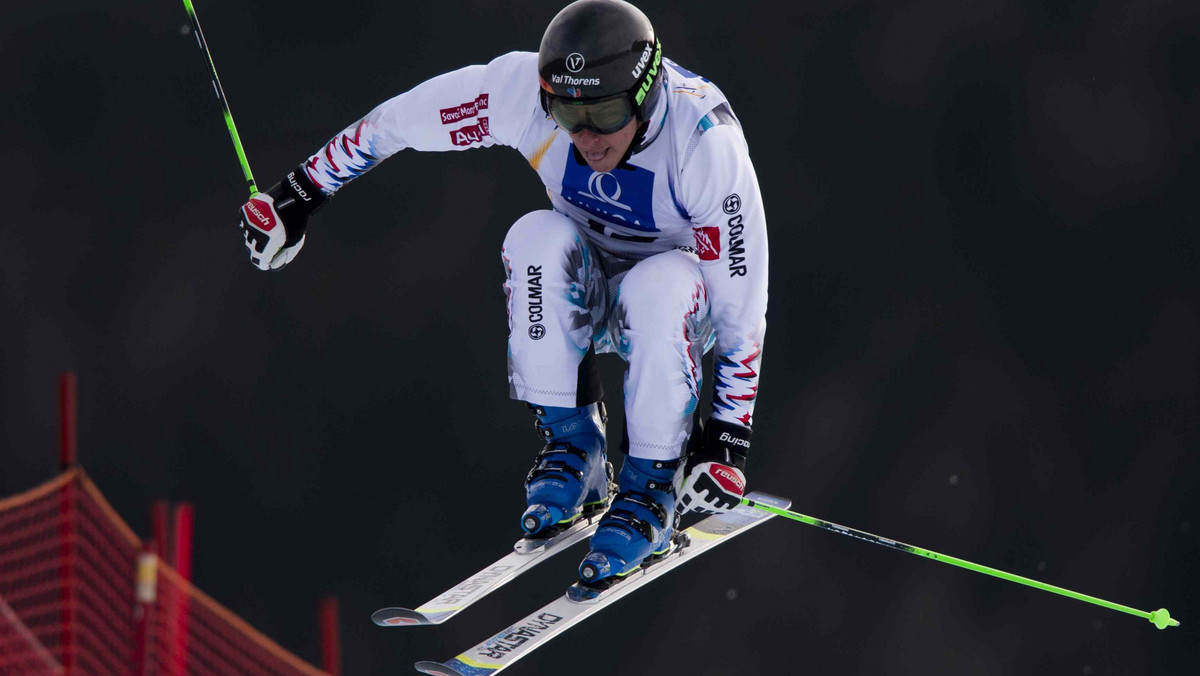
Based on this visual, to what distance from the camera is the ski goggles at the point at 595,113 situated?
11.6 feet

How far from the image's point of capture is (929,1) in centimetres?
573

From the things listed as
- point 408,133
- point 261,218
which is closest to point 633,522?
point 408,133

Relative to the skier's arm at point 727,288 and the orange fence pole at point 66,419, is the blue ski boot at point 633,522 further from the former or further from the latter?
the orange fence pole at point 66,419

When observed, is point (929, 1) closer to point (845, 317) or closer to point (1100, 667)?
point (845, 317)

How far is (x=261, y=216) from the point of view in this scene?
4.04 m

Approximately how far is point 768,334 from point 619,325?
238 centimetres

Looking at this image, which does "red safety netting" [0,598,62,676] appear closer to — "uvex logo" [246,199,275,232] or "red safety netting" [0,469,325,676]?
"red safety netting" [0,469,325,676]

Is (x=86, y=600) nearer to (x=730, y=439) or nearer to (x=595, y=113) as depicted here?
(x=730, y=439)

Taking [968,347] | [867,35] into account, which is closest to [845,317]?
[968,347]

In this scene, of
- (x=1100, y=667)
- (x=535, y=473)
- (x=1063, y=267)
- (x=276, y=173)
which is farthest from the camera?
(x=1100, y=667)

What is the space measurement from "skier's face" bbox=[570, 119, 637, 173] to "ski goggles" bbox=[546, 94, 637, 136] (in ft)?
0.05

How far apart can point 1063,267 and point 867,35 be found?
3.99 feet

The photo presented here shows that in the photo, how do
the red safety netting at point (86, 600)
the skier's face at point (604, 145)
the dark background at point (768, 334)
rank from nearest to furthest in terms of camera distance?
the red safety netting at point (86, 600) → the skier's face at point (604, 145) → the dark background at point (768, 334)

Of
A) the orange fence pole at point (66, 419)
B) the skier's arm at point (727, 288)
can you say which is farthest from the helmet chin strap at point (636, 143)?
the orange fence pole at point (66, 419)
